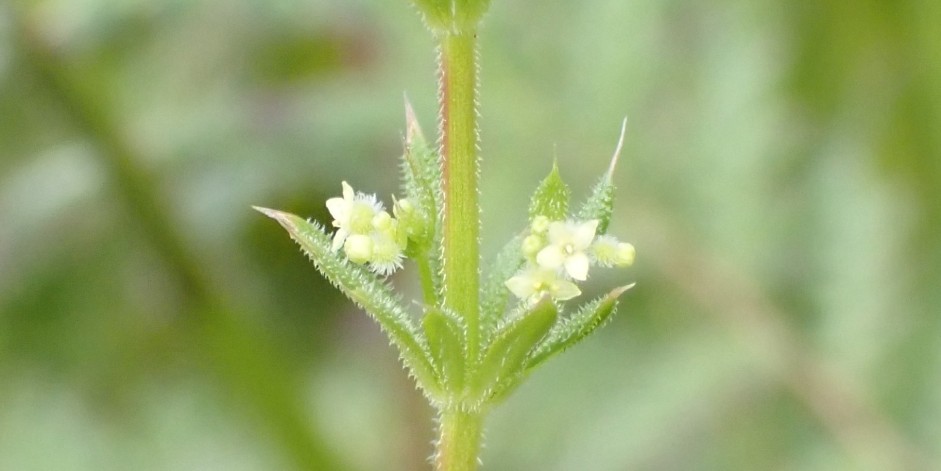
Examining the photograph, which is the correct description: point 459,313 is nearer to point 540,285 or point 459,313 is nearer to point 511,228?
point 540,285

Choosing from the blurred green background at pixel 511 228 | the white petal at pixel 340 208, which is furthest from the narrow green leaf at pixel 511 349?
the blurred green background at pixel 511 228

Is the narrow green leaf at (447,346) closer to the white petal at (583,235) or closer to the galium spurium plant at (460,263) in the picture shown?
the galium spurium plant at (460,263)

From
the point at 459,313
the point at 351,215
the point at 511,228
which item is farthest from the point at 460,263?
the point at 511,228

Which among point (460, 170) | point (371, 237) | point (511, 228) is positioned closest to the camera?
point (460, 170)


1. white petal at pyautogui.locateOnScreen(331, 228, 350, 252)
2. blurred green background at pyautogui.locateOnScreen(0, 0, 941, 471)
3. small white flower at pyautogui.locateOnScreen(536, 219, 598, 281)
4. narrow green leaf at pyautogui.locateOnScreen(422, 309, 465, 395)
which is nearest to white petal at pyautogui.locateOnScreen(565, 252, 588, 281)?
small white flower at pyautogui.locateOnScreen(536, 219, 598, 281)

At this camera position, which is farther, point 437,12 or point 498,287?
point 498,287

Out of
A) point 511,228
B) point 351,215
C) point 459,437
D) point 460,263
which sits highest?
point 511,228
